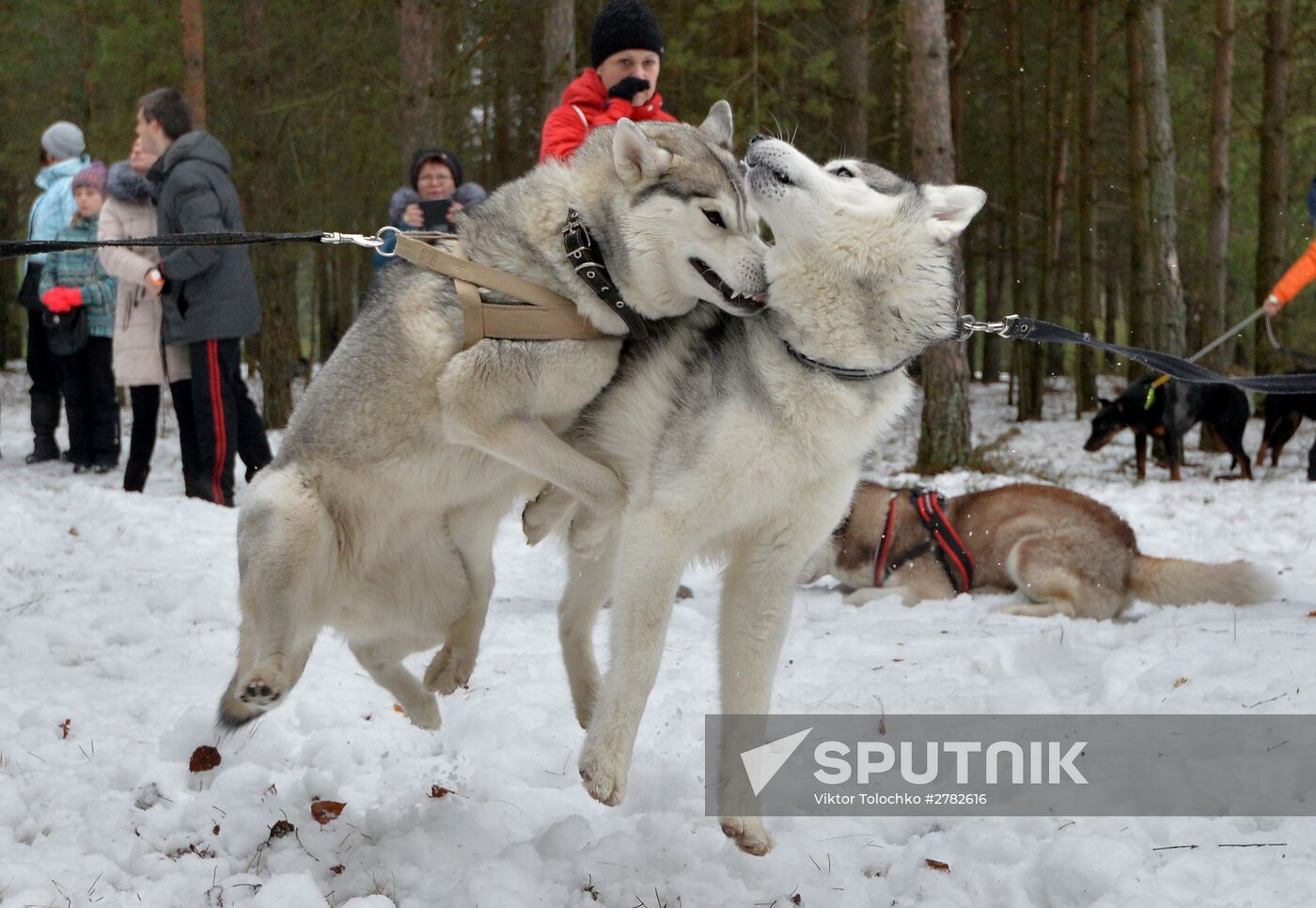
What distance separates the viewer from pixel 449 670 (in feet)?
11.1

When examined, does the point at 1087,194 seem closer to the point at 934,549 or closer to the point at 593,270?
the point at 934,549

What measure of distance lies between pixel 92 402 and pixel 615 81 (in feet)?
22.8

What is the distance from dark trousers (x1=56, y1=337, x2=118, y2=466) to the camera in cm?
938

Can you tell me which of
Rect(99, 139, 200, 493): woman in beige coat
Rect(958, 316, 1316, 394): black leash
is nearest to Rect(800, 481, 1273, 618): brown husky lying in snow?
Rect(958, 316, 1316, 394): black leash

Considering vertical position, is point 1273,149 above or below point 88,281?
above

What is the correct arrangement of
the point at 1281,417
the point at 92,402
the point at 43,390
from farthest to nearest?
the point at 1281,417 → the point at 43,390 → the point at 92,402

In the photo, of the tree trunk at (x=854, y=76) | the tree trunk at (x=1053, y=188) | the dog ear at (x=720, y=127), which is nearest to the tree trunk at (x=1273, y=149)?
the tree trunk at (x=1053, y=188)

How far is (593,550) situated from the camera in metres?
3.02

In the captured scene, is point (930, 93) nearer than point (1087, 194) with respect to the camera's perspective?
Yes

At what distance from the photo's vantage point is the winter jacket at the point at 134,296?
288 inches

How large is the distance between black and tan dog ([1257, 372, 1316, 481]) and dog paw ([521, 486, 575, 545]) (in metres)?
10.2

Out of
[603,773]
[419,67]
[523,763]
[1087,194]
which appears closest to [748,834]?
[603,773]

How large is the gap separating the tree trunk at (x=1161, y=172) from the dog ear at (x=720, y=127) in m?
10.0

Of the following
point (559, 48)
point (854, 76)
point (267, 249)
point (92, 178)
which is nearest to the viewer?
point (92, 178)
